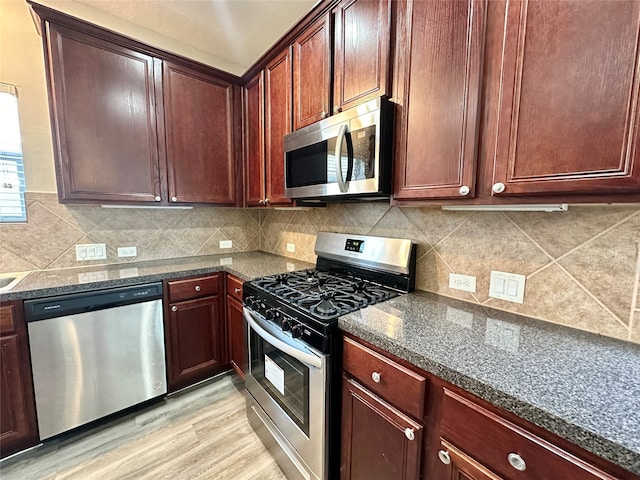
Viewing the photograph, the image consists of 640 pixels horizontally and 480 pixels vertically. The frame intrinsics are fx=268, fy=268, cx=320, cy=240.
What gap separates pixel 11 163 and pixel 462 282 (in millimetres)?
2856

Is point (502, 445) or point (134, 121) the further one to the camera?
point (134, 121)

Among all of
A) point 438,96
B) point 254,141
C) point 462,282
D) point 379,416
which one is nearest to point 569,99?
point 438,96

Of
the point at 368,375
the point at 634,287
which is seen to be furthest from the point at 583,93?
the point at 368,375

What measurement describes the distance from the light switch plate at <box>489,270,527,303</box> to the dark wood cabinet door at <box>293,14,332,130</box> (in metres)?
1.21

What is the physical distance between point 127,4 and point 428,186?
7.86ft

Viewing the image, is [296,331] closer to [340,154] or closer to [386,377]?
[386,377]

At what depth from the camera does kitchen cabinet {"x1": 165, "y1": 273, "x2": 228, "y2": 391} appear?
1.95 metres

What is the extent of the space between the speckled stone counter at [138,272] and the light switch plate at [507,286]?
1.30m

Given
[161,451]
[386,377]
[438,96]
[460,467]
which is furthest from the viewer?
[161,451]

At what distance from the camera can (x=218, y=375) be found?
225 centimetres

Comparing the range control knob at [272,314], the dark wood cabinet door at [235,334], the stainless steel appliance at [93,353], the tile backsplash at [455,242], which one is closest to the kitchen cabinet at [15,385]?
the stainless steel appliance at [93,353]

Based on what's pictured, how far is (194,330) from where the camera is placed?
80.9 inches

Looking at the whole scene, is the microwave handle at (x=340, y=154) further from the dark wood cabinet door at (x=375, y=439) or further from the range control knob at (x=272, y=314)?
the dark wood cabinet door at (x=375, y=439)

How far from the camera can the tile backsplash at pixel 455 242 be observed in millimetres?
933
